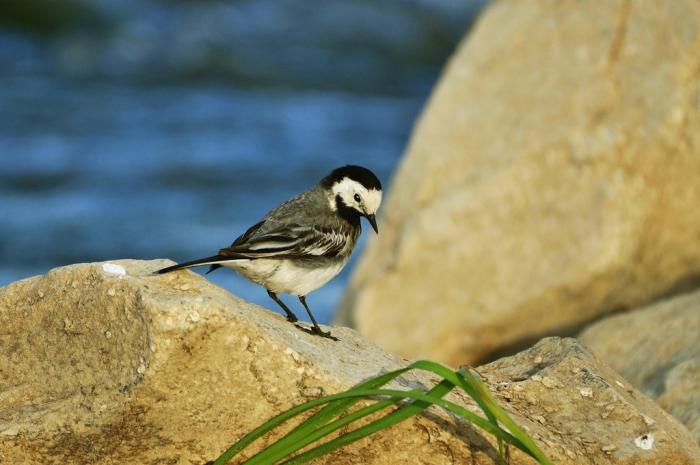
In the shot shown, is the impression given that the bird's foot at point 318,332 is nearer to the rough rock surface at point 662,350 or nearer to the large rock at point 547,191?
the rough rock surface at point 662,350

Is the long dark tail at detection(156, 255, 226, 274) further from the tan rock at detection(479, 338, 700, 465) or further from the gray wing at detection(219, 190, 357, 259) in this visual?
the tan rock at detection(479, 338, 700, 465)

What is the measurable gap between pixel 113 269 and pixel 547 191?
4.62 m

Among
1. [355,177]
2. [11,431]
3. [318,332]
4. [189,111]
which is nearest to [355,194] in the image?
[355,177]

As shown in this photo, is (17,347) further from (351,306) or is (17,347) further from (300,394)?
(351,306)

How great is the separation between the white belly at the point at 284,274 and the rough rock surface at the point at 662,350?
67.3 inches

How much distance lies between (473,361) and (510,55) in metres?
2.49

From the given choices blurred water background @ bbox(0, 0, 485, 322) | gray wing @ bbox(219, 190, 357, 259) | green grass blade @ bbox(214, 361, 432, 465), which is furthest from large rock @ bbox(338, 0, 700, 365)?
green grass blade @ bbox(214, 361, 432, 465)

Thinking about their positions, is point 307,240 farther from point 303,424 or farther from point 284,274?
point 303,424

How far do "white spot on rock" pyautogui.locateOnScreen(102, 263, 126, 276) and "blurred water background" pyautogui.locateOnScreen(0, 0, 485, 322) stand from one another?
770 cm

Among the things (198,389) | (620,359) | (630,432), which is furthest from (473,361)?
(198,389)

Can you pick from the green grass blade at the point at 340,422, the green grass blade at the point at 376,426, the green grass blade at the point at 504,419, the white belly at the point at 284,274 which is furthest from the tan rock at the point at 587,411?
the white belly at the point at 284,274

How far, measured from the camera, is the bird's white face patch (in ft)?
21.9

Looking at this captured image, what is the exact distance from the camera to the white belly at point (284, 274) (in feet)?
19.3

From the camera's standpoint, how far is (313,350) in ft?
15.4
